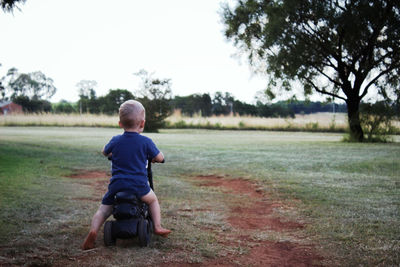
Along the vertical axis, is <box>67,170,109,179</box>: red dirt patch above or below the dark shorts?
below

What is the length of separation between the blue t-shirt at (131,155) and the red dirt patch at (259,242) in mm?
1051

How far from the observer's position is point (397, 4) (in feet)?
59.2

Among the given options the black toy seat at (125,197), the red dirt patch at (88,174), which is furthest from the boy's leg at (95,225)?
the red dirt patch at (88,174)

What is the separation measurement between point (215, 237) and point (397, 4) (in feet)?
59.2

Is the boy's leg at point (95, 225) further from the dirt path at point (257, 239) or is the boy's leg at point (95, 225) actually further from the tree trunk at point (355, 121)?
the tree trunk at point (355, 121)

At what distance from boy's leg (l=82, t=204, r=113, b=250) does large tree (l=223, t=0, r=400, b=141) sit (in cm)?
1641

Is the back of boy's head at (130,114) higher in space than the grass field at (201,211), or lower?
higher

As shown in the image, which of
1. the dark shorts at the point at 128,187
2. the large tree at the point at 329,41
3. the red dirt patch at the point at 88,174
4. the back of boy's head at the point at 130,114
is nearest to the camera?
the dark shorts at the point at 128,187

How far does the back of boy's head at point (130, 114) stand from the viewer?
3.74 meters

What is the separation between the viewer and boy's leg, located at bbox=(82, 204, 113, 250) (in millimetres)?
3404

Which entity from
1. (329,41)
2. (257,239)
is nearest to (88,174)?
(257,239)

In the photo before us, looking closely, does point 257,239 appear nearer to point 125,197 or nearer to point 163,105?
point 125,197

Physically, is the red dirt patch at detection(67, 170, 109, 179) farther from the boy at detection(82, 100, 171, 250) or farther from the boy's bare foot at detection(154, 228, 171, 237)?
the boy's bare foot at detection(154, 228, 171, 237)

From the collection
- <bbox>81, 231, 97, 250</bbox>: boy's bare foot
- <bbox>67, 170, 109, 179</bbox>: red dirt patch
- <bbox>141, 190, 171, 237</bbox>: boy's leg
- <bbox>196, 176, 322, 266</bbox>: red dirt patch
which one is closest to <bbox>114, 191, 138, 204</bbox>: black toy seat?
<bbox>141, 190, 171, 237</bbox>: boy's leg
